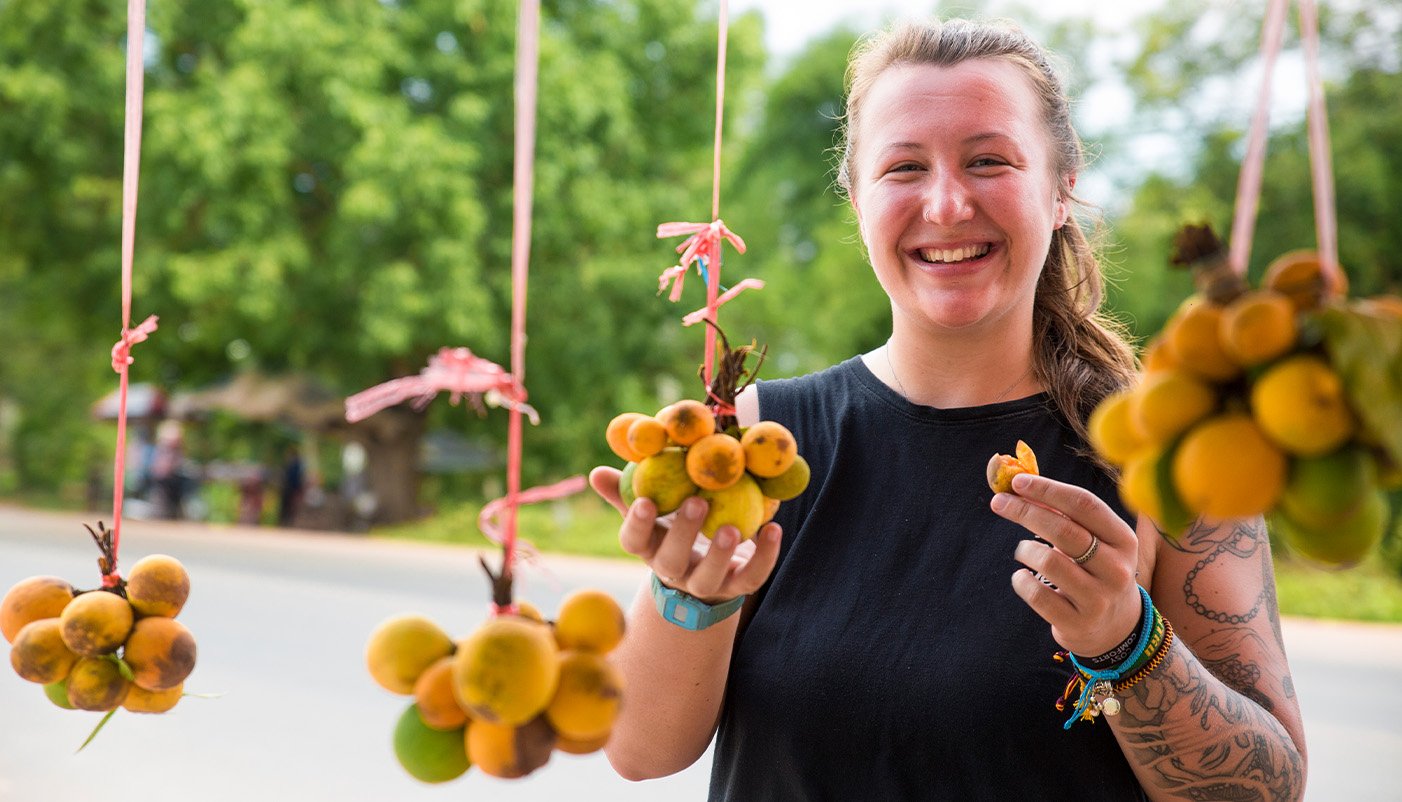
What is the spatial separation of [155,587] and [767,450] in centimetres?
60

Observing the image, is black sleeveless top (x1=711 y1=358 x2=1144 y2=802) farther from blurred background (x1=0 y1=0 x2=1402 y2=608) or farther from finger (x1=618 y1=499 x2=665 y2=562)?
blurred background (x1=0 y1=0 x2=1402 y2=608)

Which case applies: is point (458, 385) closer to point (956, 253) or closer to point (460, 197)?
point (956, 253)

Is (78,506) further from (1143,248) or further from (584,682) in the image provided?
(584,682)

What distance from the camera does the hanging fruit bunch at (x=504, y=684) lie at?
0.79m

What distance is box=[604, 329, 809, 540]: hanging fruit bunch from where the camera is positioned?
1037 millimetres

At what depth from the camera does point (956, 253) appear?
1537 mm

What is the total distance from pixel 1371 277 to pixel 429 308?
9.97 metres

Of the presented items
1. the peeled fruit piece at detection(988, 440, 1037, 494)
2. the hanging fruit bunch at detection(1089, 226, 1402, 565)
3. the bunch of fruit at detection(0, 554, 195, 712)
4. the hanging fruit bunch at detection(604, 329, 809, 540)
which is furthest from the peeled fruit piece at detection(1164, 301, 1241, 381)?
the bunch of fruit at detection(0, 554, 195, 712)

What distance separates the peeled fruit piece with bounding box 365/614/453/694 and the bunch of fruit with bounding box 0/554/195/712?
33 centimetres

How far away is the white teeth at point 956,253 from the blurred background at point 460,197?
9068mm

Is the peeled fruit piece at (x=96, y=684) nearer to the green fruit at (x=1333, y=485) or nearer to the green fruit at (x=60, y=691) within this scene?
the green fruit at (x=60, y=691)

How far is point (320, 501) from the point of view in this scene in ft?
52.7

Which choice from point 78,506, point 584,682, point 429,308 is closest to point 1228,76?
point 429,308

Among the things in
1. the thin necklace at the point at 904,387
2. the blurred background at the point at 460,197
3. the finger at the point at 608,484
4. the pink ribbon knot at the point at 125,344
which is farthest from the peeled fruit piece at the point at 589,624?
the blurred background at the point at 460,197
